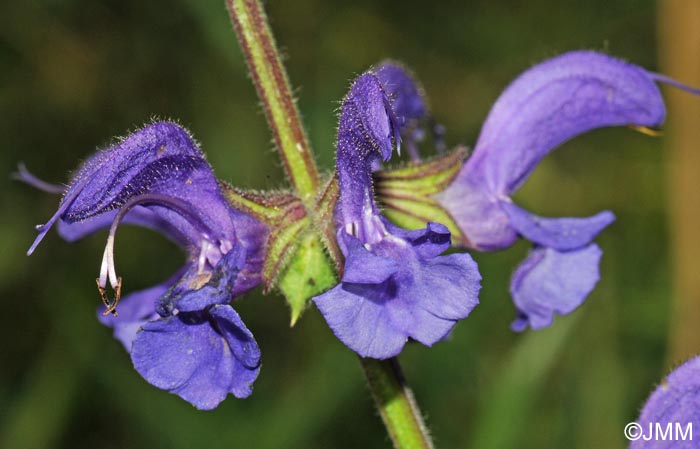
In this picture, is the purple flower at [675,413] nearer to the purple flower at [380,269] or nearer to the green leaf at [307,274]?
Result: the purple flower at [380,269]

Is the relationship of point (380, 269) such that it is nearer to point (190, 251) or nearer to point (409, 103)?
point (190, 251)

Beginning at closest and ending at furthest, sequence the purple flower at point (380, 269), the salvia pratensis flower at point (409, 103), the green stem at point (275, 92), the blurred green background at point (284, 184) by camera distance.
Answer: the purple flower at point (380, 269)
the green stem at point (275, 92)
the salvia pratensis flower at point (409, 103)
the blurred green background at point (284, 184)

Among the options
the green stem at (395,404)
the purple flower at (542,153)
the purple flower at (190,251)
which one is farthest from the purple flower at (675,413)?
the purple flower at (190,251)

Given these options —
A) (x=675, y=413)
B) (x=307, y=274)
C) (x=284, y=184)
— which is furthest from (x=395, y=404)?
(x=284, y=184)

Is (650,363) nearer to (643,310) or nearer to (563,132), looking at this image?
(643,310)

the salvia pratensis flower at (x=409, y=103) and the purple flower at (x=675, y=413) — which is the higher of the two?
the salvia pratensis flower at (x=409, y=103)

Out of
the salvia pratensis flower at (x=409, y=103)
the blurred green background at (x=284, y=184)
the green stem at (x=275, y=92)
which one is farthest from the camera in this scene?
the blurred green background at (x=284, y=184)
